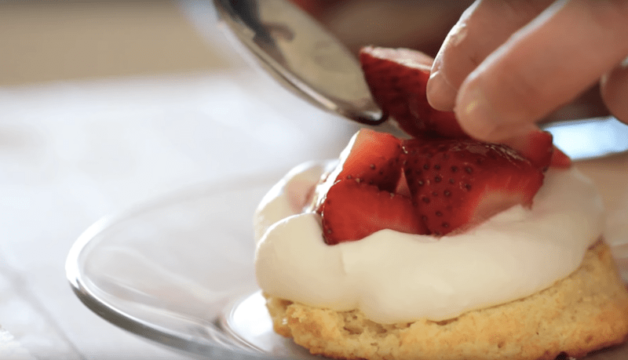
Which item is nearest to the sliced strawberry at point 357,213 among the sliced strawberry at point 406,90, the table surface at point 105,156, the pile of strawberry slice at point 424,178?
the pile of strawberry slice at point 424,178

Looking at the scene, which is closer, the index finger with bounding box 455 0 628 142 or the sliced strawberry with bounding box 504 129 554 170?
the index finger with bounding box 455 0 628 142

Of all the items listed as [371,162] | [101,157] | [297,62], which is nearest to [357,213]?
[371,162]

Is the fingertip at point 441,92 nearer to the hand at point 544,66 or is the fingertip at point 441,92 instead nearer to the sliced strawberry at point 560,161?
the hand at point 544,66

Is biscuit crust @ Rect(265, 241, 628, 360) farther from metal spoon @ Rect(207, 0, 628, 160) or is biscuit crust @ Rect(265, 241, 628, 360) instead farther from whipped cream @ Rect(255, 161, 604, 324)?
metal spoon @ Rect(207, 0, 628, 160)

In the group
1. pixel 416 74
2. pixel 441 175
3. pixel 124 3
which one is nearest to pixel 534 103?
pixel 441 175

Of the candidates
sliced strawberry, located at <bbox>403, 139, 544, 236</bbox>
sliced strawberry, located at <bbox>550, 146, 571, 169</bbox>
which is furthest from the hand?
sliced strawberry, located at <bbox>550, 146, 571, 169</bbox>

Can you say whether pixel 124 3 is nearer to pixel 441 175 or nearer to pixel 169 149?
pixel 169 149

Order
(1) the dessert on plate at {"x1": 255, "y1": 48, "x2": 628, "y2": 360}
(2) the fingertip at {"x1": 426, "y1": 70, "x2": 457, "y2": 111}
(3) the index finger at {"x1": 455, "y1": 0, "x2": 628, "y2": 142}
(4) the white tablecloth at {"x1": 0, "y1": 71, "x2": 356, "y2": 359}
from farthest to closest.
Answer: (4) the white tablecloth at {"x1": 0, "y1": 71, "x2": 356, "y2": 359} → (1) the dessert on plate at {"x1": 255, "y1": 48, "x2": 628, "y2": 360} → (2) the fingertip at {"x1": 426, "y1": 70, "x2": 457, "y2": 111} → (3) the index finger at {"x1": 455, "y1": 0, "x2": 628, "y2": 142}
